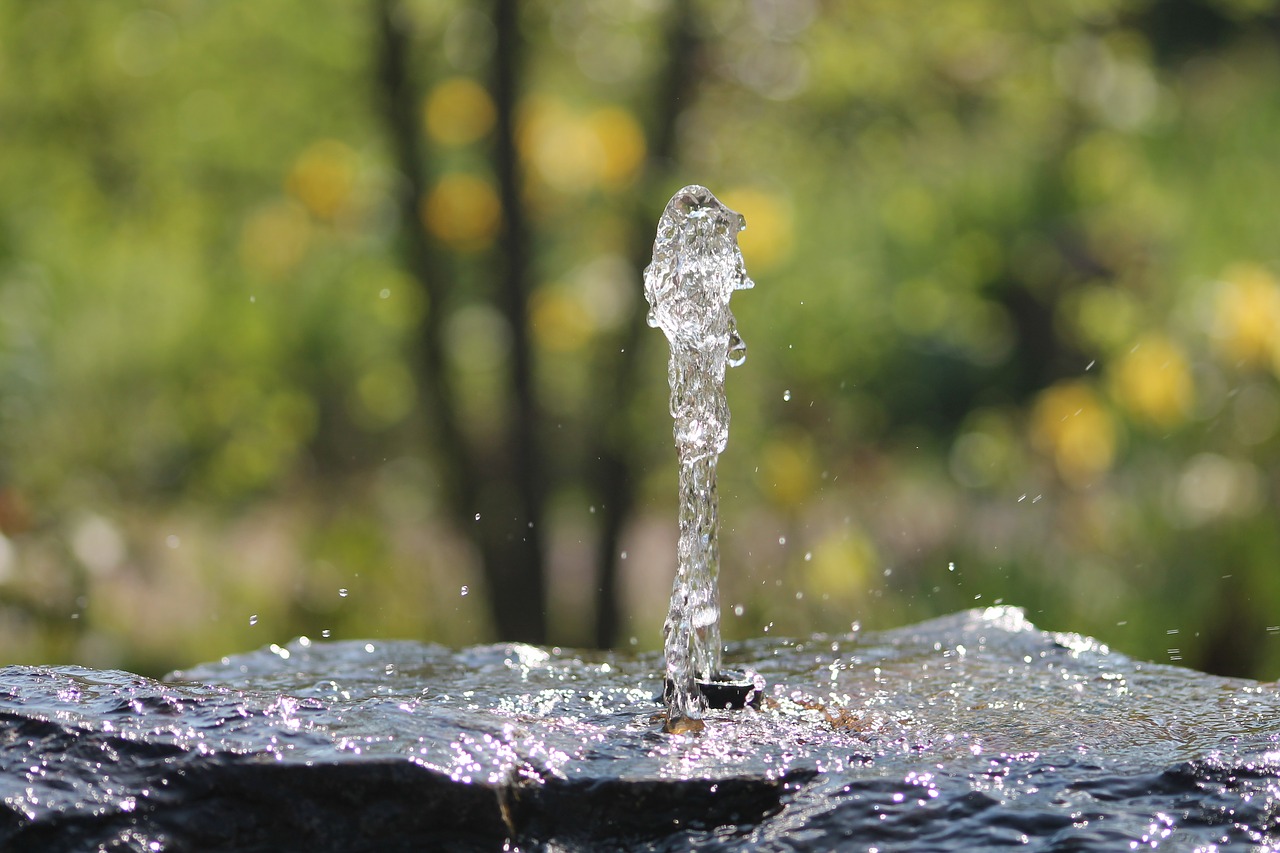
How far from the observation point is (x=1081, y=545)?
5.08 metres

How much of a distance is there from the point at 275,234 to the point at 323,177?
26.4 inches

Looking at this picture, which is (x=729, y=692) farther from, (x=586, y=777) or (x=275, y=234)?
(x=275, y=234)

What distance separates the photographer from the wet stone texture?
1676 millimetres

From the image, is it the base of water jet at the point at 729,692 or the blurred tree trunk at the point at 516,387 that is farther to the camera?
the blurred tree trunk at the point at 516,387

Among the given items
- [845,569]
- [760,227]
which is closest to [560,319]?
[760,227]

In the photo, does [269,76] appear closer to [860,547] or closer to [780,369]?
[780,369]

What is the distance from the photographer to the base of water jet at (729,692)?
2.13m

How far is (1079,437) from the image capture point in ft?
18.8

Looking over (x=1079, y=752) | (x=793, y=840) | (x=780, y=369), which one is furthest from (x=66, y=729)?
(x=780, y=369)

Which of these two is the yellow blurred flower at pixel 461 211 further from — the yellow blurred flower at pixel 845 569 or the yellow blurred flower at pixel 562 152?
the yellow blurred flower at pixel 845 569

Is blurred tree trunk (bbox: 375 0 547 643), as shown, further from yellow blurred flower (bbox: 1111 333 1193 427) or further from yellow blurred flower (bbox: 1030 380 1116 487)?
yellow blurred flower (bbox: 1111 333 1193 427)

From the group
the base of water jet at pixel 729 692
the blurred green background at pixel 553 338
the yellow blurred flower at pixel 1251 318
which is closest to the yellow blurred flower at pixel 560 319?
the blurred green background at pixel 553 338

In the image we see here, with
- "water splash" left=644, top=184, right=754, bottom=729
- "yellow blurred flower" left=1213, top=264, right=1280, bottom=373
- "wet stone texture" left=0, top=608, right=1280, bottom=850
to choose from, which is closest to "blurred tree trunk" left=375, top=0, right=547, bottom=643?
"yellow blurred flower" left=1213, top=264, right=1280, bottom=373

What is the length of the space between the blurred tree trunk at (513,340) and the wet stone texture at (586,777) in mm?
3579
